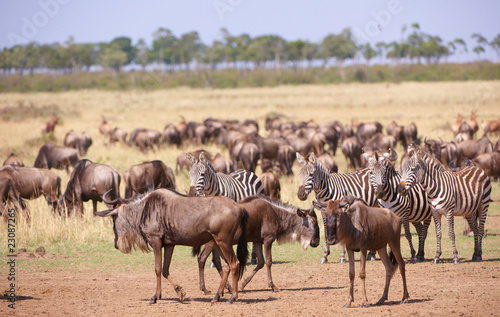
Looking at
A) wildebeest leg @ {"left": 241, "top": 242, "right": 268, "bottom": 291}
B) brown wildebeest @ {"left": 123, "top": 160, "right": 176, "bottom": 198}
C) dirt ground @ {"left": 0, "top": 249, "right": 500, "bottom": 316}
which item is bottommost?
dirt ground @ {"left": 0, "top": 249, "right": 500, "bottom": 316}

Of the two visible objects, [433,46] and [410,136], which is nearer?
[410,136]

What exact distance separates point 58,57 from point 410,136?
74666 millimetres

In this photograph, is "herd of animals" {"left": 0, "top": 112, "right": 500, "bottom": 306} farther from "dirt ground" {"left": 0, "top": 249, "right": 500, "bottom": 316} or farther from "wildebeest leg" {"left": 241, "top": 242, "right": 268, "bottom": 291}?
"dirt ground" {"left": 0, "top": 249, "right": 500, "bottom": 316}

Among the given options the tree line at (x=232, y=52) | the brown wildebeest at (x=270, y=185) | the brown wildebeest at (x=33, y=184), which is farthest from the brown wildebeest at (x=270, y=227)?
the tree line at (x=232, y=52)

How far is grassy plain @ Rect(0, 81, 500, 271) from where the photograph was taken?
429 inches

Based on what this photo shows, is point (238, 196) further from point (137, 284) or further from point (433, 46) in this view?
point (433, 46)

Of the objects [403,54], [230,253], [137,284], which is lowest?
[137,284]

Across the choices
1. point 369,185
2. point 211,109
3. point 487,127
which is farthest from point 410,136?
point 211,109

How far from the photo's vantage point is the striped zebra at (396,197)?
9508 mm

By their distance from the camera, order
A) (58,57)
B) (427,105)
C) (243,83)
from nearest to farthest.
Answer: (427,105), (243,83), (58,57)

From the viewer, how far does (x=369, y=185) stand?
34.0 ft

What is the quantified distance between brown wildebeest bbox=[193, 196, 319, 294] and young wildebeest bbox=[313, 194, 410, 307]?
994 mm

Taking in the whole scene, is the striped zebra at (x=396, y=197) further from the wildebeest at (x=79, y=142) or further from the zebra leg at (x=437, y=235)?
the wildebeest at (x=79, y=142)

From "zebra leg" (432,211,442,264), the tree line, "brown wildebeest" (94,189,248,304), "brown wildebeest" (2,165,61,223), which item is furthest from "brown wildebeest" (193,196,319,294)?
the tree line
